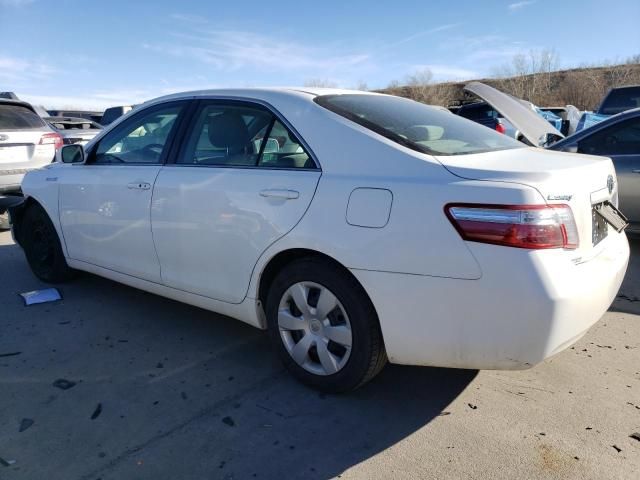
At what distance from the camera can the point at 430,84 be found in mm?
50375

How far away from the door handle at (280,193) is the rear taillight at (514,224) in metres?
0.83

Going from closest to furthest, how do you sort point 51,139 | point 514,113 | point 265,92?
point 265,92
point 514,113
point 51,139

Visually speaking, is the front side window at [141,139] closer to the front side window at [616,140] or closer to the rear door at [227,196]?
the rear door at [227,196]

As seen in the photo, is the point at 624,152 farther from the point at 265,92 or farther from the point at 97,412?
the point at 97,412

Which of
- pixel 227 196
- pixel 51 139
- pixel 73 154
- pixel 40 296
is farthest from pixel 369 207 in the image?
pixel 51 139

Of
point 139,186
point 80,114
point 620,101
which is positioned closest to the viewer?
point 139,186

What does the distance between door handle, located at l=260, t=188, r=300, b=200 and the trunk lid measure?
75 cm

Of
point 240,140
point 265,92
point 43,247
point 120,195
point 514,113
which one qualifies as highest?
point 514,113

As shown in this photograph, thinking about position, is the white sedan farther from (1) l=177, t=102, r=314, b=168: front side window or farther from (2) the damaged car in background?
(2) the damaged car in background

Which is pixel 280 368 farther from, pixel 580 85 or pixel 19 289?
pixel 580 85

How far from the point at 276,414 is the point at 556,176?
175cm

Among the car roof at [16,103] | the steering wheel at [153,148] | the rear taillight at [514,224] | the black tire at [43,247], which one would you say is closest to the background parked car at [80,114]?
the car roof at [16,103]

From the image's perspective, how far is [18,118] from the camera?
281 inches

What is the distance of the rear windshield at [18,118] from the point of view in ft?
22.9
